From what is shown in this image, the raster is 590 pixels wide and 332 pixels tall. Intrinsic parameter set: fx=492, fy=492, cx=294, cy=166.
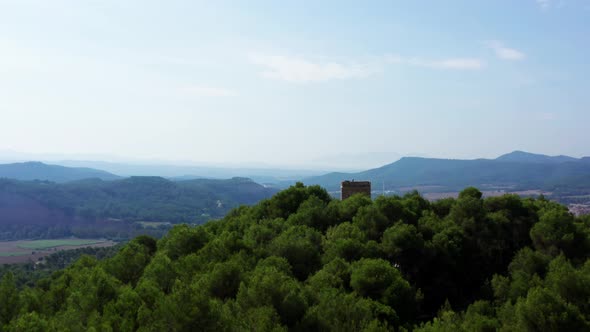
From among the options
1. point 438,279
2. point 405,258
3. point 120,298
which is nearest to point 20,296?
point 120,298

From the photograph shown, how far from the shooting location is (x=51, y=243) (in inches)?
5290

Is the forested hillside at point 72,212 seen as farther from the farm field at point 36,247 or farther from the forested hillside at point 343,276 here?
the forested hillside at point 343,276

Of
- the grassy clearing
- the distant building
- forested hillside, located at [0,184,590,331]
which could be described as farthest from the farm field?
forested hillside, located at [0,184,590,331]

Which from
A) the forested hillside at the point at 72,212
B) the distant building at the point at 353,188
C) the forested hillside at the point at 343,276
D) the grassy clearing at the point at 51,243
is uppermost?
the distant building at the point at 353,188

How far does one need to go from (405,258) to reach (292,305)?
41.5 ft

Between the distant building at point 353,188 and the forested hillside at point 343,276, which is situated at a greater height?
the distant building at point 353,188

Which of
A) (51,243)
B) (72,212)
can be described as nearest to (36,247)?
(51,243)

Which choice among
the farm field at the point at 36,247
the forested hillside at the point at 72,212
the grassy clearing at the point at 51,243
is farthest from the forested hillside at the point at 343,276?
the forested hillside at the point at 72,212

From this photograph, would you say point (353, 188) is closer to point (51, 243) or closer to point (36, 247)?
point (36, 247)

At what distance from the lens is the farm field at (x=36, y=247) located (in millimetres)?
108069

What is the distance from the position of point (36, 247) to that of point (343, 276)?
125 m

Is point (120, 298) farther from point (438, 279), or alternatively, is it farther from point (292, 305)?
point (438, 279)

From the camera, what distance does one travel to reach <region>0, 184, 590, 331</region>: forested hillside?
57.7ft

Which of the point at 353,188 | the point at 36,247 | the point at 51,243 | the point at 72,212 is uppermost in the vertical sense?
the point at 353,188
